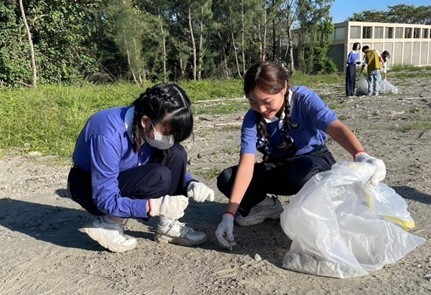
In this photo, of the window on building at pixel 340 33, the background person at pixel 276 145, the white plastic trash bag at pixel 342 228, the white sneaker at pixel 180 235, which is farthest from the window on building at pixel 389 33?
the white sneaker at pixel 180 235

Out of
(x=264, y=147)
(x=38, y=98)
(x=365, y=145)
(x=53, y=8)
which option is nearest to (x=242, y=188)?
(x=264, y=147)

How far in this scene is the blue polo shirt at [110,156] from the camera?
2.06 meters

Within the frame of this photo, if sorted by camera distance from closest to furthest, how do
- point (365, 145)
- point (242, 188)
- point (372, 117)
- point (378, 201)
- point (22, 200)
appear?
point (378, 201) < point (242, 188) < point (22, 200) < point (365, 145) < point (372, 117)

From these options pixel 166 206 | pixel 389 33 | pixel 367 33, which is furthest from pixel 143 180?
pixel 389 33

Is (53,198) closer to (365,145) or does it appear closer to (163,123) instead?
(163,123)

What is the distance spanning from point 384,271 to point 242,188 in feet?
2.50

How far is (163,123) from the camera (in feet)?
6.54

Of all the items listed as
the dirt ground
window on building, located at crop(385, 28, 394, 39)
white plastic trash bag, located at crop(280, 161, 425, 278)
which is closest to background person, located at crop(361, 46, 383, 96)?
the dirt ground

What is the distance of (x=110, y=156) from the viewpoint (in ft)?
6.77

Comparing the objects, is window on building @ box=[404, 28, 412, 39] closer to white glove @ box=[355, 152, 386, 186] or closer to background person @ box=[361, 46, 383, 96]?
background person @ box=[361, 46, 383, 96]

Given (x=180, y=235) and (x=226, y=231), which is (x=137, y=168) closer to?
(x=180, y=235)

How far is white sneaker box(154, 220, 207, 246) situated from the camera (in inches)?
93.5

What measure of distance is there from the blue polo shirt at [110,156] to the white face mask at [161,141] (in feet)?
0.35

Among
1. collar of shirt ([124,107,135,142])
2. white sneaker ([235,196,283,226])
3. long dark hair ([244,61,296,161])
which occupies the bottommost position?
white sneaker ([235,196,283,226])
